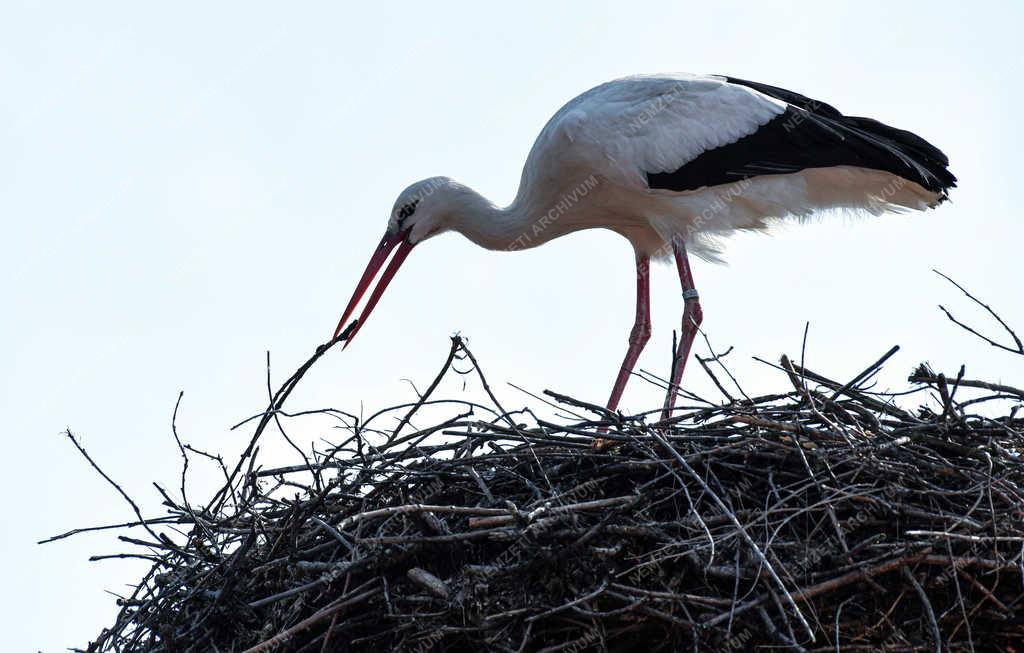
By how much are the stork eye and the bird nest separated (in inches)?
88.6

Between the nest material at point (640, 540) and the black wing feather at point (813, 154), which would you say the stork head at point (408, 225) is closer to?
the black wing feather at point (813, 154)

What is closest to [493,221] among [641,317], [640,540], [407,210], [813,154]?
[407,210]

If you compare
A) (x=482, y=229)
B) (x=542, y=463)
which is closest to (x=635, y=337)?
(x=482, y=229)

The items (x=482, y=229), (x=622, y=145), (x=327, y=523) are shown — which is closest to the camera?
(x=327, y=523)

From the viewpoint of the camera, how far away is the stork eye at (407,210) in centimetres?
711

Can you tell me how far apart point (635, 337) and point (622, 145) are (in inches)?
51.0

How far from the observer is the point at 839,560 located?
4172 millimetres

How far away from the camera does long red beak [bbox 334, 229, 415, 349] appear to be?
7211 millimetres

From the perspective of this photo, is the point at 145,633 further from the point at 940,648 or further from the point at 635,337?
the point at 635,337

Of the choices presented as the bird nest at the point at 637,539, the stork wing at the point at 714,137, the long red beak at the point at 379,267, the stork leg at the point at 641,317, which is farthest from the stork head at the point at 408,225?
the bird nest at the point at 637,539

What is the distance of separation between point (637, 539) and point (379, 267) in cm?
327

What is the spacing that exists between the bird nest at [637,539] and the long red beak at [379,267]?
2199 millimetres

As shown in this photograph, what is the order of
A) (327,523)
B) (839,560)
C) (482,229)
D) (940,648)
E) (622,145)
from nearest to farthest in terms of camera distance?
(940,648)
(839,560)
(327,523)
(622,145)
(482,229)

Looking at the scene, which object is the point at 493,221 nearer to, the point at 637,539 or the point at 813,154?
the point at 813,154
